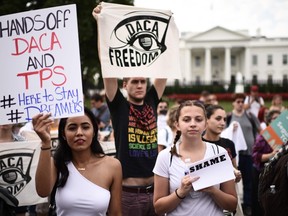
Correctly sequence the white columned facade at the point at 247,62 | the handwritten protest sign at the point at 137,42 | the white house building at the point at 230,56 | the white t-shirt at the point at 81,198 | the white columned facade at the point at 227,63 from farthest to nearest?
1. the white columned facade at the point at 247,62
2. the white house building at the point at 230,56
3. the white columned facade at the point at 227,63
4. the handwritten protest sign at the point at 137,42
5. the white t-shirt at the point at 81,198

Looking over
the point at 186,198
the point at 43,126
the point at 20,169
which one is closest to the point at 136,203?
the point at 186,198

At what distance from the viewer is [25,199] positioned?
4.14 metres

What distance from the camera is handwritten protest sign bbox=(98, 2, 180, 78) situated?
10.8 ft

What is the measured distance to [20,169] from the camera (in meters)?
4.16

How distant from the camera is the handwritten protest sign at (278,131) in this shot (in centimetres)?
384

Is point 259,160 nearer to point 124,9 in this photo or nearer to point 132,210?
point 132,210

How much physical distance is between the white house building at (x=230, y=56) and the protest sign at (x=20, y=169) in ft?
247

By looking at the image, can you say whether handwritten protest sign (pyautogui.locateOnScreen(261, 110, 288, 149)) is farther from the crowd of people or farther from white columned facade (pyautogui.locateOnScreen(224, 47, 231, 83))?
white columned facade (pyautogui.locateOnScreen(224, 47, 231, 83))

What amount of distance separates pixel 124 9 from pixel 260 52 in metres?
89.7

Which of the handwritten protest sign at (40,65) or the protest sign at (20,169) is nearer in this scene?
the handwritten protest sign at (40,65)

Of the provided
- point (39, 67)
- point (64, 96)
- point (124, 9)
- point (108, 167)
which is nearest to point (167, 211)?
point (108, 167)

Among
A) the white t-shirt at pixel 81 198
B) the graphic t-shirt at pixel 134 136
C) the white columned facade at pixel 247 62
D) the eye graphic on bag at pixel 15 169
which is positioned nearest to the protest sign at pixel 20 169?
the eye graphic on bag at pixel 15 169

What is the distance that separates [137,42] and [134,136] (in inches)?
34.2

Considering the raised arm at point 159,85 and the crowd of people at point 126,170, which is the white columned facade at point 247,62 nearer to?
the raised arm at point 159,85
